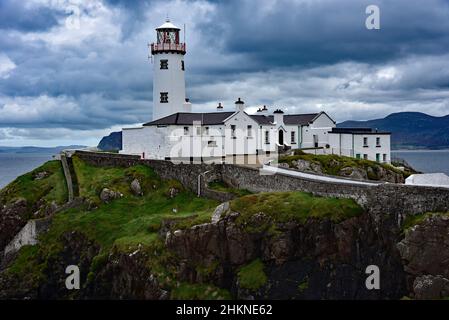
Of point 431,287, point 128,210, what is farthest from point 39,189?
point 431,287

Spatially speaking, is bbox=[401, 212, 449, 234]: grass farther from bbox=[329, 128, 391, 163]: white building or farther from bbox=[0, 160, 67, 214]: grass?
bbox=[329, 128, 391, 163]: white building

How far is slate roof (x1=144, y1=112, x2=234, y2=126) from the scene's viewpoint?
61.6 metres

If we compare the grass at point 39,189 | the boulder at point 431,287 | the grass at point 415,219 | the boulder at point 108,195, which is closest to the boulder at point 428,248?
the grass at point 415,219

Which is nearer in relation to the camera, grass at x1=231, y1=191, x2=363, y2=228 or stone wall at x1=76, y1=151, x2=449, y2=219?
stone wall at x1=76, y1=151, x2=449, y2=219

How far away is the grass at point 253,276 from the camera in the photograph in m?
39.1

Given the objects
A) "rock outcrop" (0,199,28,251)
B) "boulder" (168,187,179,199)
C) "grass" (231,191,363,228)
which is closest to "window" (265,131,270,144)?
"boulder" (168,187,179,199)

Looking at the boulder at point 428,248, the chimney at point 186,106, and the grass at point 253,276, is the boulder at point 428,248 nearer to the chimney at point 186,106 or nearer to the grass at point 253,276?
the grass at point 253,276

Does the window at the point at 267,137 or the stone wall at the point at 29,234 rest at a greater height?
the window at the point at 267,137

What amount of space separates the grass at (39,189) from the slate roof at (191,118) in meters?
10.3

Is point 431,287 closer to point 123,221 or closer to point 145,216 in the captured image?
point 145,216

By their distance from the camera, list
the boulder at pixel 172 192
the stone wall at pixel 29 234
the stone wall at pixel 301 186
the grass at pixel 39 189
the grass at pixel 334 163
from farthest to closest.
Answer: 1. the grass at pixel 334 163
2. the grass at pixel 39 189
3. the boulder at pixel 172 192
4. the stone wall at pixel 29 234
5. the stone wall at pixel 301 186

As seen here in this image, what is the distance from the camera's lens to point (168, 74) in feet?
216

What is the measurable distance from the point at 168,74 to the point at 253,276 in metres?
31.5

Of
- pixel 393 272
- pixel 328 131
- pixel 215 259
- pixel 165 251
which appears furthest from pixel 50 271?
pixel 328 131
